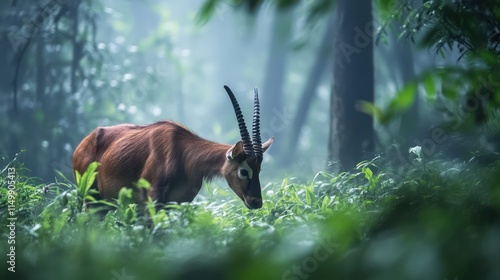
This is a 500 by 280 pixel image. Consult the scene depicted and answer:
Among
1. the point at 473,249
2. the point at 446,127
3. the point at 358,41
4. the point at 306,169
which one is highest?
the point at 358,41

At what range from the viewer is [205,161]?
24.1 feet

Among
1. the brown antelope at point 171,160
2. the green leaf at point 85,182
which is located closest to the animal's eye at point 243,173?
the brown antelope at point 171,160

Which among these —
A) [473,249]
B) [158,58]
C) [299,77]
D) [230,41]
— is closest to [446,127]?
[473,249]

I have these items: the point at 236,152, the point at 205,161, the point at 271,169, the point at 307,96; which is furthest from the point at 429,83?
the point at 307,96

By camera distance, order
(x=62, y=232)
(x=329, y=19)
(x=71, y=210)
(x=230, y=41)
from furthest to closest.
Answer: (x=230, y=41), (x=329, y=19), (x=71, y=210), (x=62, y=232)

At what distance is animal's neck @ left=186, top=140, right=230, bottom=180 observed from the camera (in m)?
7.34

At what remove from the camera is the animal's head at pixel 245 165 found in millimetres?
6934

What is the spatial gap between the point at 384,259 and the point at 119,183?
594cm

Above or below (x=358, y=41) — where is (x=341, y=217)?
below

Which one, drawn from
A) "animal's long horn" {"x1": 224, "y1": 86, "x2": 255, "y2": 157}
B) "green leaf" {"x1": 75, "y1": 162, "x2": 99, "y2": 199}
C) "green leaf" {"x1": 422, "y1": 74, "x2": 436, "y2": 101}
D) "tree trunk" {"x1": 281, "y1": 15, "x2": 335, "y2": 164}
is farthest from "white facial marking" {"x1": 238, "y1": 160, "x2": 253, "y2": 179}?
"tree trunk" {"x1": 281, "y1": 15, "x2": 335, "y2": 164}

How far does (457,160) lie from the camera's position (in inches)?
296

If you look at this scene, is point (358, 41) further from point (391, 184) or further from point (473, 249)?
point (473, 249)

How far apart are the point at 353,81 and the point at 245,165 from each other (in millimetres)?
2845

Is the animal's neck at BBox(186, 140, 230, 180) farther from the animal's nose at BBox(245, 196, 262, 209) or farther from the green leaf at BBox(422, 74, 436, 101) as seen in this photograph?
the green leaf at BBox(422, 74, 436, 101)
